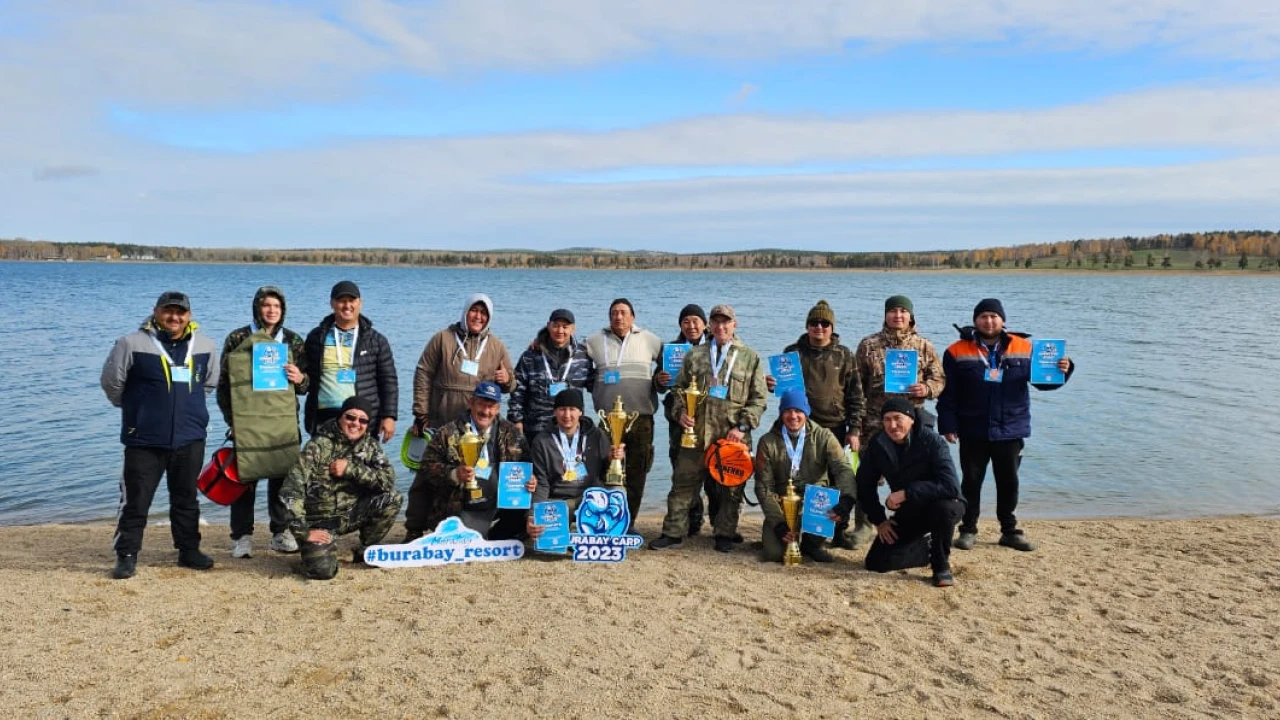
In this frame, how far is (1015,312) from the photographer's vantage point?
48.9 metres

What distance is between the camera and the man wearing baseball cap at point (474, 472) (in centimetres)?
703

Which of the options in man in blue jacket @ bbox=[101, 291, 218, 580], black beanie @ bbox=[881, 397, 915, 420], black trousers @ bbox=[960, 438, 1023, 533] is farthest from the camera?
black trousers @ bbox=[960, 438, 1023, 533]

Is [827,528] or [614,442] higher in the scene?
[614,442]

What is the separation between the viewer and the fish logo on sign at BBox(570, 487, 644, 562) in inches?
279

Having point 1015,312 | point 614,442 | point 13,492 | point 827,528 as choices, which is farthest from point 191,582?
point 1015,312

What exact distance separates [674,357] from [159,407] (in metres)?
4.13

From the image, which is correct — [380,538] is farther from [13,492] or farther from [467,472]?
[13,492]

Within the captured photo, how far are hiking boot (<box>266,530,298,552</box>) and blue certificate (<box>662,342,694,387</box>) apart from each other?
3559 millimetres

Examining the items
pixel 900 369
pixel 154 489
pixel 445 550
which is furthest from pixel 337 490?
pixel 900 369

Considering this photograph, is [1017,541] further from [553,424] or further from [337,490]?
[337,490]

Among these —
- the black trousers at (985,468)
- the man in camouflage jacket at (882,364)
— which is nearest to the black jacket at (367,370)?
the man in camouflage jacket at (882,364)

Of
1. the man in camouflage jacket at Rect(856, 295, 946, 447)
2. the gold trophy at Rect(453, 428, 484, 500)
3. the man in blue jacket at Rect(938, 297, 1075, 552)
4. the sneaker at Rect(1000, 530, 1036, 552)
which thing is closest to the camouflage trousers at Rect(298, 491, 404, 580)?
the gold trophy at Rect(453, 428, 484, 500)

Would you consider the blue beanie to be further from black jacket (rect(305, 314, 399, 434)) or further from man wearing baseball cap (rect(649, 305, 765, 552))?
black jacket (rect(305, 314, 399, 434))

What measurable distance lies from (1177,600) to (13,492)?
12.8 metres
